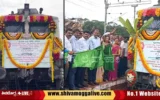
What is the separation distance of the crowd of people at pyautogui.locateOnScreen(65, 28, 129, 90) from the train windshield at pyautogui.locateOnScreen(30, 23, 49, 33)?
0.30m

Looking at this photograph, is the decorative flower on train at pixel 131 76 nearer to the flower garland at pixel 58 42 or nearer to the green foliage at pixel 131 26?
the green foliage at pixel 131 26

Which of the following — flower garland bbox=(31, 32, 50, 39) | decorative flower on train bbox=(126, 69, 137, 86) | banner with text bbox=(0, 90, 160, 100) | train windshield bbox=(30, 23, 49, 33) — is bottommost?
banner with text bbox=(0, 90, 160, 100)

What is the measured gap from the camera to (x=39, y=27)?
613cm

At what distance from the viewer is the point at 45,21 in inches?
241

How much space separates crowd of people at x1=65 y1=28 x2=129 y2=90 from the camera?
6.19 m

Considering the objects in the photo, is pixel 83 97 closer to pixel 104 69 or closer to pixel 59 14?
pixel 104 69

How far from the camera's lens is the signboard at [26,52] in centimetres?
614

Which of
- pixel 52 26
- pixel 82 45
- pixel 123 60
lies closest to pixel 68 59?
pixel 82 45

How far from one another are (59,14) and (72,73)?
914mm

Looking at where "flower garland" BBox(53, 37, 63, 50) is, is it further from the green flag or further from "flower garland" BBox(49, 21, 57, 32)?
the green flag

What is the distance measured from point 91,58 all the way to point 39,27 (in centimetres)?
91

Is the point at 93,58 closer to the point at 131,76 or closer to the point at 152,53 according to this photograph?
the point at 131,76

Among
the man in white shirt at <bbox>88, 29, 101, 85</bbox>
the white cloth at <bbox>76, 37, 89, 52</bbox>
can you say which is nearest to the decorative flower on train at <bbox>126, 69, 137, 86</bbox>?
the man in white shirt at <bbox>88, 29, 101, 85</bbox>

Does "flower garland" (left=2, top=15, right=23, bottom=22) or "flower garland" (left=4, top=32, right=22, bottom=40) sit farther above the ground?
"flower garland" (left=2, top=15, right=23, bottom=22)
